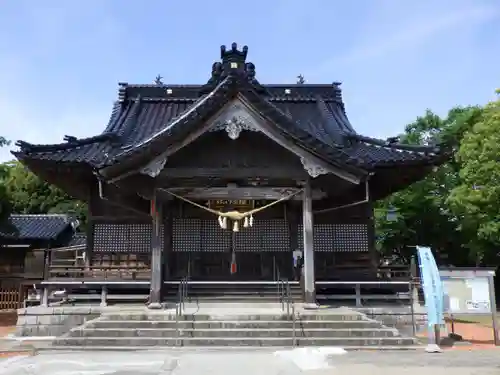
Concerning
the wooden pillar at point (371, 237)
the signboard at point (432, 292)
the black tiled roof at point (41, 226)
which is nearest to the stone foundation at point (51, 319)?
the signboard at point (432, 292)

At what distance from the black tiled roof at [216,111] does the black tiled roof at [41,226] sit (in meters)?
17.7

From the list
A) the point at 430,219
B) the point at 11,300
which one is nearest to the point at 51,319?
the point at 11,300

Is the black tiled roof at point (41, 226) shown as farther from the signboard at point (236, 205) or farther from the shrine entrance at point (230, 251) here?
the signboard at point (236, 205)

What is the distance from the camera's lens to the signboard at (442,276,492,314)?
1186 cm

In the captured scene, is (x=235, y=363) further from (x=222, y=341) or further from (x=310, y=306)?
(x=310, y=306)

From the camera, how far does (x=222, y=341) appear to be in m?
10.8

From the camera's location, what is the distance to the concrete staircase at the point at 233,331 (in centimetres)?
1083

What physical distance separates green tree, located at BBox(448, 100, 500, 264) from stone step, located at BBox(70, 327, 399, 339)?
15880 millimetres

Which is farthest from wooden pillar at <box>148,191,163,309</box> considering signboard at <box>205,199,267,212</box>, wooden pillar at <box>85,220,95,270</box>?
wooden pillar at <box>85,220,95,270</box>

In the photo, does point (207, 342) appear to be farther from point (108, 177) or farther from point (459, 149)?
point (459, 149)

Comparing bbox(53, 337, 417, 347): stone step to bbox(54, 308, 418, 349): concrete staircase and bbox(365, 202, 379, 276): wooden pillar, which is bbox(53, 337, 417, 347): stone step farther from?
bbox(365, 202, 379, 276): wooden pillar

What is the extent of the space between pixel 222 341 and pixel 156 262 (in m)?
3.41

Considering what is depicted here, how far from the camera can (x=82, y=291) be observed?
15148mm

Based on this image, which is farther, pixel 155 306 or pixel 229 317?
pixel 155 306
